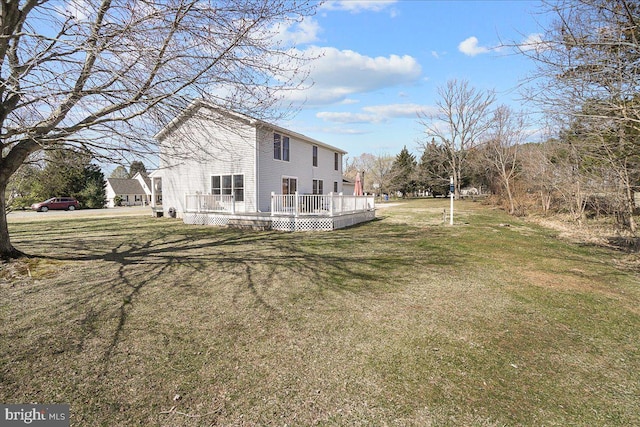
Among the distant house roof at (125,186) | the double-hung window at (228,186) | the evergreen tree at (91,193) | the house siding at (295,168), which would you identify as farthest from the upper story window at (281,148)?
the distant house roof at (125,186)

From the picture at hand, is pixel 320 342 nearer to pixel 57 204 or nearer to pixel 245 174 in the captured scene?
pixel 245 174

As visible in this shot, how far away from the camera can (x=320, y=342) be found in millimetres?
3580

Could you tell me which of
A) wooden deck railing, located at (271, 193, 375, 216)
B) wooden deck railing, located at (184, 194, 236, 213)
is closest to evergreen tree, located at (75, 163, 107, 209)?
wooden deck railing, located at (184, 194, 236, 213)

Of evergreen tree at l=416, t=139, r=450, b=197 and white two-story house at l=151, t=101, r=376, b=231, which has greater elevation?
evergreen tree at l=416, t=139, r=450, b=197

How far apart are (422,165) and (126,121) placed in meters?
42.9

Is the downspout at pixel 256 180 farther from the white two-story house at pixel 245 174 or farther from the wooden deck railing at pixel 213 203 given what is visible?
the wooden deck railing at pixel 213 203

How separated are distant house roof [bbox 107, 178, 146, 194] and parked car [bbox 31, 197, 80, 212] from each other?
14.0m

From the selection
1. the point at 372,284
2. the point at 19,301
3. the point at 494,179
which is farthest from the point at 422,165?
the point at 19,301

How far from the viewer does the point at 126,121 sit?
616 cm

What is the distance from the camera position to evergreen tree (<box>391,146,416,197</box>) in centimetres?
5000

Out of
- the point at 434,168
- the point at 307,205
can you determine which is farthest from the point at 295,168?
the point at 434,168

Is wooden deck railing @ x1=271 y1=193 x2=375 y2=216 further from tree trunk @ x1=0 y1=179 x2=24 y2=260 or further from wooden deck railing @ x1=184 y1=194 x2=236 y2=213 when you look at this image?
tree trunk @ x1=0 y1=179 x2=24 y2=260

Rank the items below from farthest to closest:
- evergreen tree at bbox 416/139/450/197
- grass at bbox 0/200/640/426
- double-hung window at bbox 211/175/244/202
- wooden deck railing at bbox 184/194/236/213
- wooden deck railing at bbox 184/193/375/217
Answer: evergreen tree at bbox 416/139/450/197, double-hung window at bbox 211/175/244/202, wooden deck railing at bbox 184/194/236/213, wooden deck railing at bbox 184/193/375/217, grass at bbox 0/200/640/426

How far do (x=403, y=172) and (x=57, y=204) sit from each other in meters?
44.8
